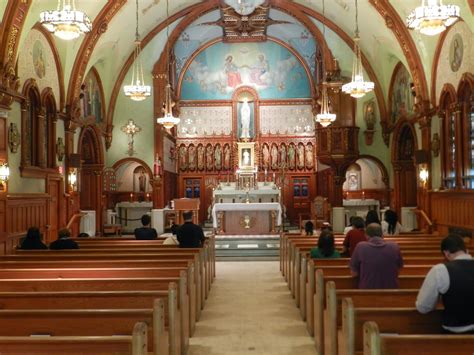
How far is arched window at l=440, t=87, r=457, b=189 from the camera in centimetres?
1459

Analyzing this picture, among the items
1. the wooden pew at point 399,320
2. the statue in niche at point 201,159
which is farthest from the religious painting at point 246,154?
the wooden pew at point 399,320

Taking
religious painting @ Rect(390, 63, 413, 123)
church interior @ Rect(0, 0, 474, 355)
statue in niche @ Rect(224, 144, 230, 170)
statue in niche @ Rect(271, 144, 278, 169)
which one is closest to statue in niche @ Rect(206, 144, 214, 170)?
church interior @ Rect(0, 0, 474, 355)

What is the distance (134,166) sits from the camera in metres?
26.0

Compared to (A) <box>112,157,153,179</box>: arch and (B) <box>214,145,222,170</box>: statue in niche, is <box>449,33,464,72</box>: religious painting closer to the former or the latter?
(B) <box>214,145,222,170</box>: statue in niche

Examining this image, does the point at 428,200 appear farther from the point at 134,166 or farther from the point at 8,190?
the point at 134,166

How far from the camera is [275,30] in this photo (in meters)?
23.6

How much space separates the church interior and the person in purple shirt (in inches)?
27.0

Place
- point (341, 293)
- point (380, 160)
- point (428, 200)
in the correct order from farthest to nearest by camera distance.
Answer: point (380, 160)
point (428, 200)
point (341, 293)

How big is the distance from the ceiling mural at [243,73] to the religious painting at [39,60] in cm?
1022

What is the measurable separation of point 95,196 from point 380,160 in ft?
39.4

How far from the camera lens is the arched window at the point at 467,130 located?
13.5 metres

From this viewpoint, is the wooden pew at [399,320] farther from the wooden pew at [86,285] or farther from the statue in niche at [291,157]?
the statue in niche at [291,157]

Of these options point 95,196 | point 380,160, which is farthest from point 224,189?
point 380,160

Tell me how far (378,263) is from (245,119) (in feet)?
60.6
